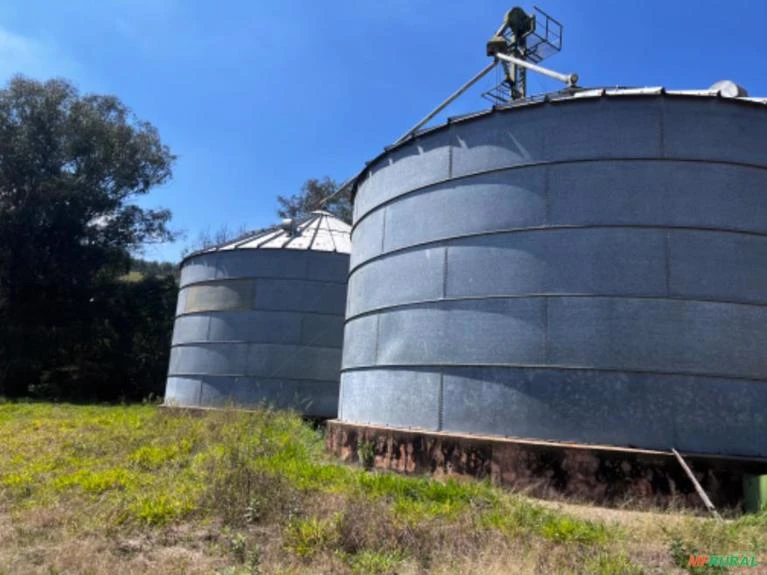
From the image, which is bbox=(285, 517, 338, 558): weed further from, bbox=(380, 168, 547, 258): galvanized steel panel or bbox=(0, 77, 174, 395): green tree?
bbox=(0, 77, 174, 395): green tree

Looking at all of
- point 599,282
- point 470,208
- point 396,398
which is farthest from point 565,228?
point 396,398

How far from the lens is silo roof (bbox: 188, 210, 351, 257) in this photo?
51.3ft

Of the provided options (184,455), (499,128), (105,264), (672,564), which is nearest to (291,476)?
(184,455)

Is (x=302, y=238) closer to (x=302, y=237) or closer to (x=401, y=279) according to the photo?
(x=302, y=237)

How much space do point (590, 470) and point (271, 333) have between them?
9689mm

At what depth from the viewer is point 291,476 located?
7004mm

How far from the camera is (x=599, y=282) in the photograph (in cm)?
695

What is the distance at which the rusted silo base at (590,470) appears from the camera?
6160 mm

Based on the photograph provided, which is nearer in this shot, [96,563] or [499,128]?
[96,563]

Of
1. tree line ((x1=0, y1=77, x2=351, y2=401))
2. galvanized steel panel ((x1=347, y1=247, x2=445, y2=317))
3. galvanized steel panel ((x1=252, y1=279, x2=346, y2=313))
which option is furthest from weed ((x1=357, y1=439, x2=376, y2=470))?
tree line ((x1=0, y1=77, x2=351, y2=401))

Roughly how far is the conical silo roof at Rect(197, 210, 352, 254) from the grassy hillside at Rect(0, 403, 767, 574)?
27.2 ft

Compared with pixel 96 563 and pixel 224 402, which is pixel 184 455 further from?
pixel 224 402

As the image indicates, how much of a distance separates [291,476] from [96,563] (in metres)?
2.81

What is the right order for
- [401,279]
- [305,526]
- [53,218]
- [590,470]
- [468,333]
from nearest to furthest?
[305,526] < [590,470] < [468,333] < [401,279] < [53,218]
